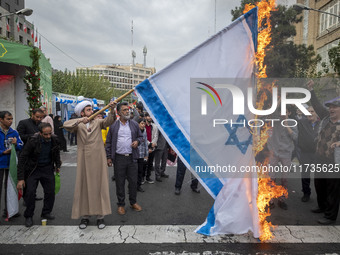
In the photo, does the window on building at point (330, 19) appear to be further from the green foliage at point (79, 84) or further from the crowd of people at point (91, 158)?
the green foliage at point (79, 84)

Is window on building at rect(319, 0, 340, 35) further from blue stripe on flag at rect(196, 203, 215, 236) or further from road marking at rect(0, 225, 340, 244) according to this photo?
blue stripe on flag at rect(196, 203, 215, 236)

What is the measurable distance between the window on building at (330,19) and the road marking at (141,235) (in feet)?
Answer: 74.8

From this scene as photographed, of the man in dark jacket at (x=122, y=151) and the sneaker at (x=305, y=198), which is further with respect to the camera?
the sneaker at (x=305, y=198)

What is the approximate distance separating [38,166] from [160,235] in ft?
7.72

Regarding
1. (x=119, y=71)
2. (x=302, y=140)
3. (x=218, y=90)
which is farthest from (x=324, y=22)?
(x=119, y=71)

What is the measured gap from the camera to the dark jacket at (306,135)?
5.44m

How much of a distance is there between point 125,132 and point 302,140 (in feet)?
12.7

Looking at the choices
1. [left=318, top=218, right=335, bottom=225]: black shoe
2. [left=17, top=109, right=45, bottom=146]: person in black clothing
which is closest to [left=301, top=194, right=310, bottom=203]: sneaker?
[left=318, top=218, right=335, bottom=225]: black shoe

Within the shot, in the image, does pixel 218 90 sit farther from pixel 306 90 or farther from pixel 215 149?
pixel 306 90

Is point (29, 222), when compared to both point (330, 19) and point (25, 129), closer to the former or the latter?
point (25, 129)

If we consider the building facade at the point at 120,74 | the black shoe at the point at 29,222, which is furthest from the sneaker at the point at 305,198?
the building facade at the point at 120,74

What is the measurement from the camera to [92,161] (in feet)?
13.5

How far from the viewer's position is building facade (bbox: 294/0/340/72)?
846 inches

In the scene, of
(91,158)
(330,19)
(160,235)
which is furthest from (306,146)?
(330,19)
